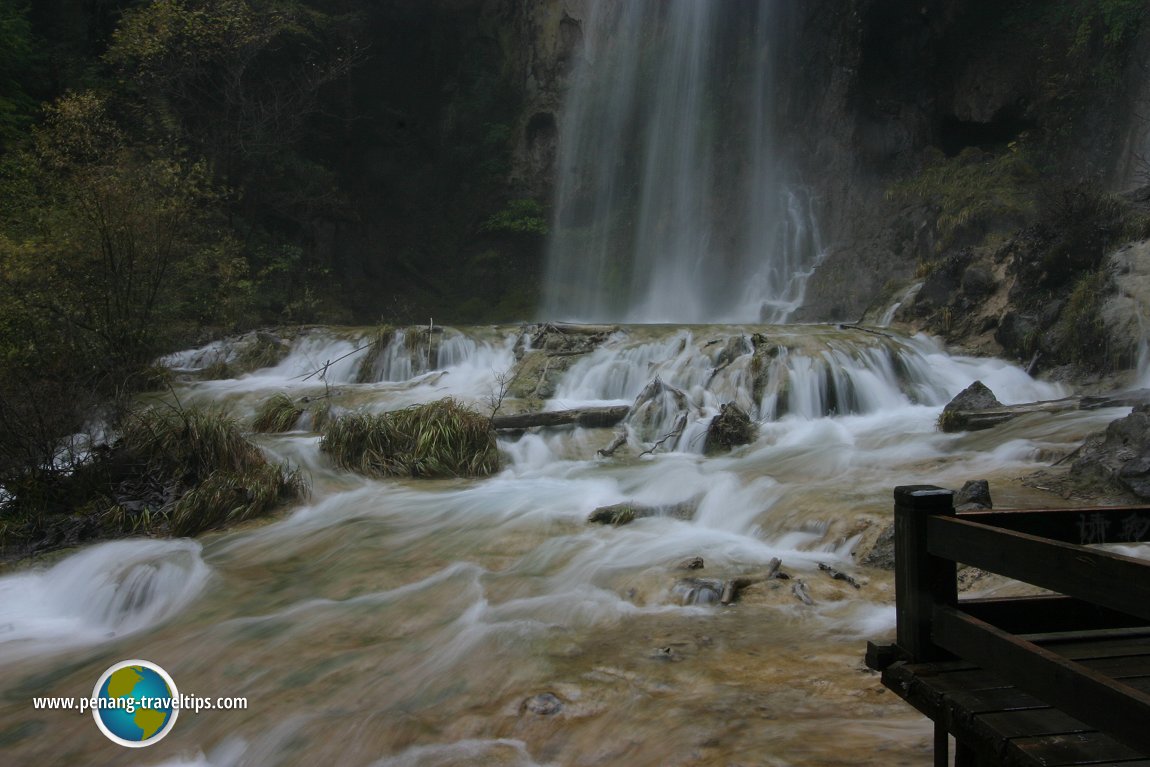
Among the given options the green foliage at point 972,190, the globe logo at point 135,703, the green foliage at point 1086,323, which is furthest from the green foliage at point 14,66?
the green foliage at point 1086,323

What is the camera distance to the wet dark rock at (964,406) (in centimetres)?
928

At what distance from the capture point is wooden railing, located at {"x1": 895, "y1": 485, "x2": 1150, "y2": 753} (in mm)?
1913

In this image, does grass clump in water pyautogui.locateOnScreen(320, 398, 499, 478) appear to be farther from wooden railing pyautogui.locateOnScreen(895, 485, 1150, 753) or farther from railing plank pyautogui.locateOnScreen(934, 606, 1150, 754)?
railing plank pyautogui.locateOnScreen(934, 606, 1150, 754)

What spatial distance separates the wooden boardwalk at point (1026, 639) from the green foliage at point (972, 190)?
15.7m

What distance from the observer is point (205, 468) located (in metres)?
8.22

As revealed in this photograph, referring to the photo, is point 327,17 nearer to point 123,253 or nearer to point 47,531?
point 123,253

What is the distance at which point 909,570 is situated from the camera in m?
2.64

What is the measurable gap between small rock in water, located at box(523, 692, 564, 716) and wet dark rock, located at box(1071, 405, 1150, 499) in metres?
4.85

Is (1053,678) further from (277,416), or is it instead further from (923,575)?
(277,416)

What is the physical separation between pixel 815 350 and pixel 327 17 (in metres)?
17.5

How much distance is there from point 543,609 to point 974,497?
11.0 ft

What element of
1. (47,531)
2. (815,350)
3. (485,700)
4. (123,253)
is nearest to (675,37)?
(815,350)

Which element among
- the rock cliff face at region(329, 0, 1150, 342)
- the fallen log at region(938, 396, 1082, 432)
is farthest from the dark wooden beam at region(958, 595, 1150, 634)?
the rock cliff face at region(329, 0, 1150, 342)

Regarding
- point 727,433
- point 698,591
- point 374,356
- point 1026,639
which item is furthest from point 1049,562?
point 374,356
